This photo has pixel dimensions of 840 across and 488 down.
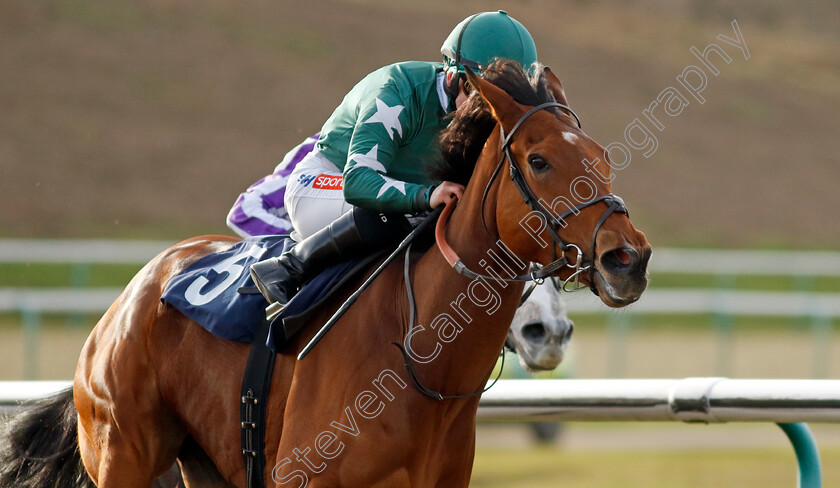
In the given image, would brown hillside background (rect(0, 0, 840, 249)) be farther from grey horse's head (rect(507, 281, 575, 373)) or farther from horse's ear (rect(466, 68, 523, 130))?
horse's ear (rect(466, 68, 523, 130))

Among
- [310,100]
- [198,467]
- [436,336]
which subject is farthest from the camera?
[310,100]

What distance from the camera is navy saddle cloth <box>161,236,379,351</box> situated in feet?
10.8

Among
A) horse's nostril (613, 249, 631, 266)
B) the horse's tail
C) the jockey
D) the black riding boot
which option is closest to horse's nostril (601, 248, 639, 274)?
horse's nostril (613, 249, 631, 266)

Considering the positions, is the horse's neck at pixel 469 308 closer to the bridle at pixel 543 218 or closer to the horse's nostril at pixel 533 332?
the bridle at pixel 543 218

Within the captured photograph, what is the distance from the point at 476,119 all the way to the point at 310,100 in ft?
107

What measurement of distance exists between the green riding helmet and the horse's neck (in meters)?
0.41

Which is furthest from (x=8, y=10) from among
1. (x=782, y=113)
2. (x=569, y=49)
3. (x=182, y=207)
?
(x=782, y=113)

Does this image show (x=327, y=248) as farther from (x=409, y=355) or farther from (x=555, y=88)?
(x=555, y=88)

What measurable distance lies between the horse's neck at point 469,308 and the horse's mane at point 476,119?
0.38ft

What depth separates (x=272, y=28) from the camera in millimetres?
39844

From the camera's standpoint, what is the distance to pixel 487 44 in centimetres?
341

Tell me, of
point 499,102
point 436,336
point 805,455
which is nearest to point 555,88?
point 499,102

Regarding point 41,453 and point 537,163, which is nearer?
point 537,163

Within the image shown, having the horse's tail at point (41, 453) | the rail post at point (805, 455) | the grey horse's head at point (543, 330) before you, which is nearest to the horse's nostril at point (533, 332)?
the grey horse's head at point (543, 330)
